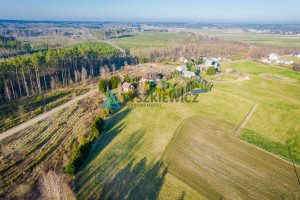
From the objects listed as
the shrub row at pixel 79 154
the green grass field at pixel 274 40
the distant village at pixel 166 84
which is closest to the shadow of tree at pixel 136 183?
the shrub row at pixel 79 154

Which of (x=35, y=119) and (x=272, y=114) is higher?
(x=272, y=114)

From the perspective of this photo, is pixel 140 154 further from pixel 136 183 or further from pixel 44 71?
pixel 44 71

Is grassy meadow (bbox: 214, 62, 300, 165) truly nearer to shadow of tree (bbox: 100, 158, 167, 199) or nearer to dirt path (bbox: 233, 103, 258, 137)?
dirt path (bbox: 233, 103, 258, 137)

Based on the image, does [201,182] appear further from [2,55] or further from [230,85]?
[2,55]

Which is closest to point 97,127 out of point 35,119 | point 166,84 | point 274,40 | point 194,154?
point 35,119

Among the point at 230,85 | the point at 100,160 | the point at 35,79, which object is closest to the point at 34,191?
the point at 100,160

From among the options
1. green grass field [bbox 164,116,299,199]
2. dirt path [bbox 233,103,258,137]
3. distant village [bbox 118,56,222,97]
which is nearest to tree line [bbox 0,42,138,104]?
distant village [bbox 118,56,222,97]
